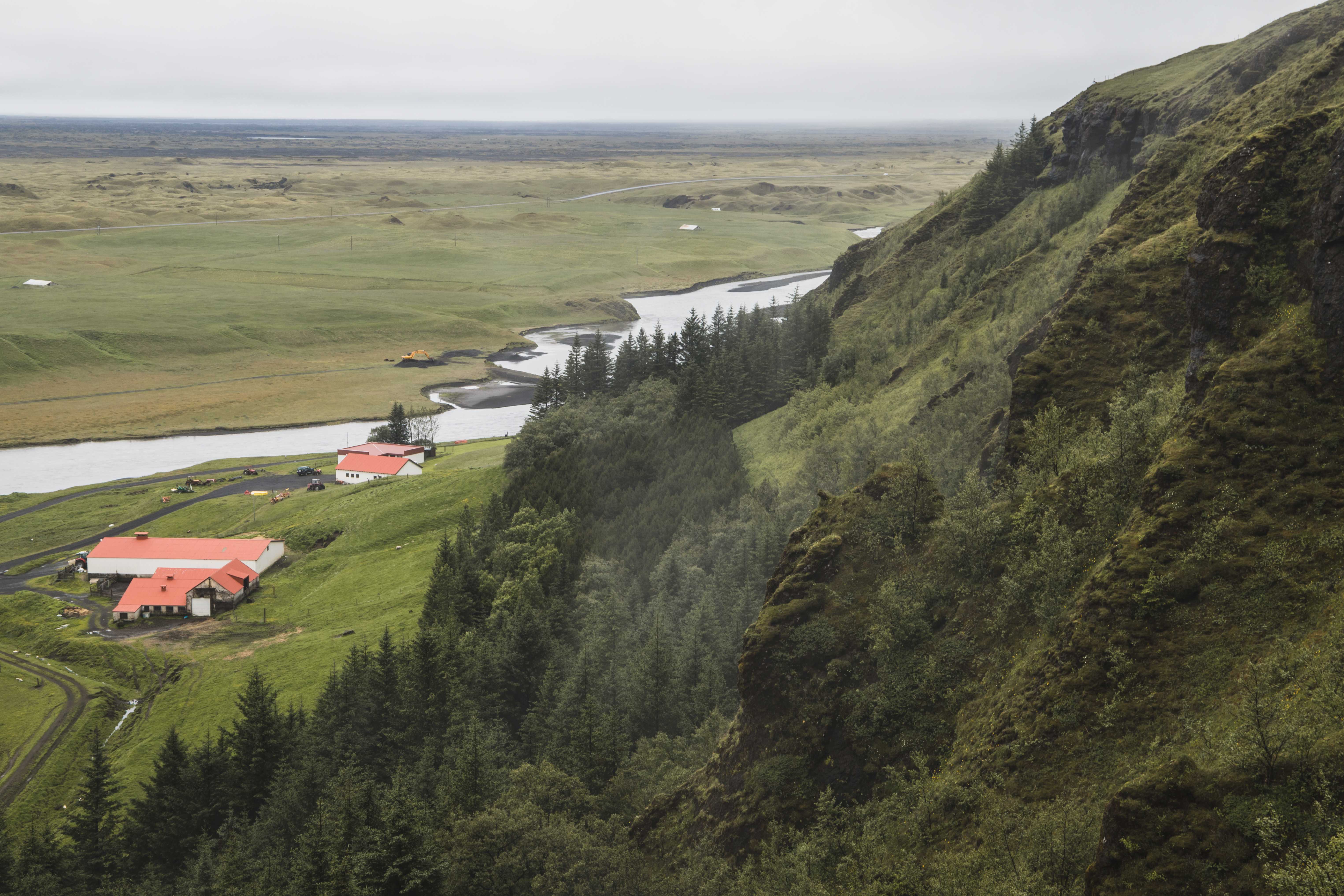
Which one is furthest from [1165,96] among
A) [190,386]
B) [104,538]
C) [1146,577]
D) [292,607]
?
[190,386]

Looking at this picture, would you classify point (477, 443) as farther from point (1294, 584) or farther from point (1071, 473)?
point (1294, 584)

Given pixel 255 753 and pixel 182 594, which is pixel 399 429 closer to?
pixel 182 594

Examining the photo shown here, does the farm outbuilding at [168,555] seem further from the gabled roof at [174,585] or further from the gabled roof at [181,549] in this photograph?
the gabled roof at [174,585]

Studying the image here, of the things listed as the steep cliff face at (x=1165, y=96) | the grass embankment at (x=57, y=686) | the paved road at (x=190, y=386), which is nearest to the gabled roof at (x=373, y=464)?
the grass embankment at (x=57, y=686)

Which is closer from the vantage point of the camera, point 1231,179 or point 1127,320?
point 1231,179

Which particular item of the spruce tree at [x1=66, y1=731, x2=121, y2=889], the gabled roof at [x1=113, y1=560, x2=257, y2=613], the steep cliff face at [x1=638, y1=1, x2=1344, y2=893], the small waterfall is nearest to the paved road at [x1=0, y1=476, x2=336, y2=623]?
the gabled roof at [x1=113, y1=560, x2=257, y2=613]

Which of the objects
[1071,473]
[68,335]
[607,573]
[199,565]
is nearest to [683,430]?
[607,573]

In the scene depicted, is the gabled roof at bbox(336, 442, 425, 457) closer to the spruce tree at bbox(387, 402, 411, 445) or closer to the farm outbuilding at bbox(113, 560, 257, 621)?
the spruce tree at bbox(387, 402, 411, 445)
